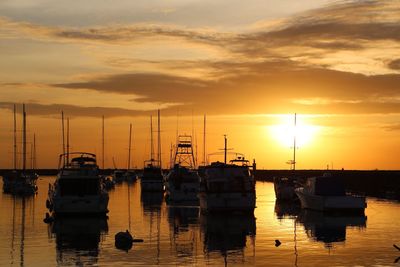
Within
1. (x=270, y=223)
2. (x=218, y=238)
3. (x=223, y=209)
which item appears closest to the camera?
(x=218, y=238)

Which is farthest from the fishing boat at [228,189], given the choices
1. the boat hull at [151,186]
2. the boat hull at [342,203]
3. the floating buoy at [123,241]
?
the boat hull at [151,186]

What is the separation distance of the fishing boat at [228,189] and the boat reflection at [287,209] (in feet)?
9.11

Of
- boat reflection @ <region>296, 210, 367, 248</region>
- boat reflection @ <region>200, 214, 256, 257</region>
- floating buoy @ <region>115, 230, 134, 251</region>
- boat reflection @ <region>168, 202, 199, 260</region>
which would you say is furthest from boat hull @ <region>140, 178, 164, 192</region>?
floating buoy @ <region>115, 230, 134, 251</region>

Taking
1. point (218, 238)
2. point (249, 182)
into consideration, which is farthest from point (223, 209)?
point (218, 238)

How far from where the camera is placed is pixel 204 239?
39.2 meters

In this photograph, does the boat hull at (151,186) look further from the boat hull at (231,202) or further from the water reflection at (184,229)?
the boat hull at (231,202)

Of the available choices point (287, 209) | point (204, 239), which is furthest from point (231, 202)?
point (204, 239)

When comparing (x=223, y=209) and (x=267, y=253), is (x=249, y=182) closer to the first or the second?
(x=223, y=209)

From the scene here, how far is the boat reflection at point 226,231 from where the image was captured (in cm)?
3619

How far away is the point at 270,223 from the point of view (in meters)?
48.9

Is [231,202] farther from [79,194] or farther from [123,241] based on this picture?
[123,241]

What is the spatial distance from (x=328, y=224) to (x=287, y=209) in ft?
50.9

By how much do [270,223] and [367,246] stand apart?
13087 mm

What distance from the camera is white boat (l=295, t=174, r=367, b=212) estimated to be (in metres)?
55.8
